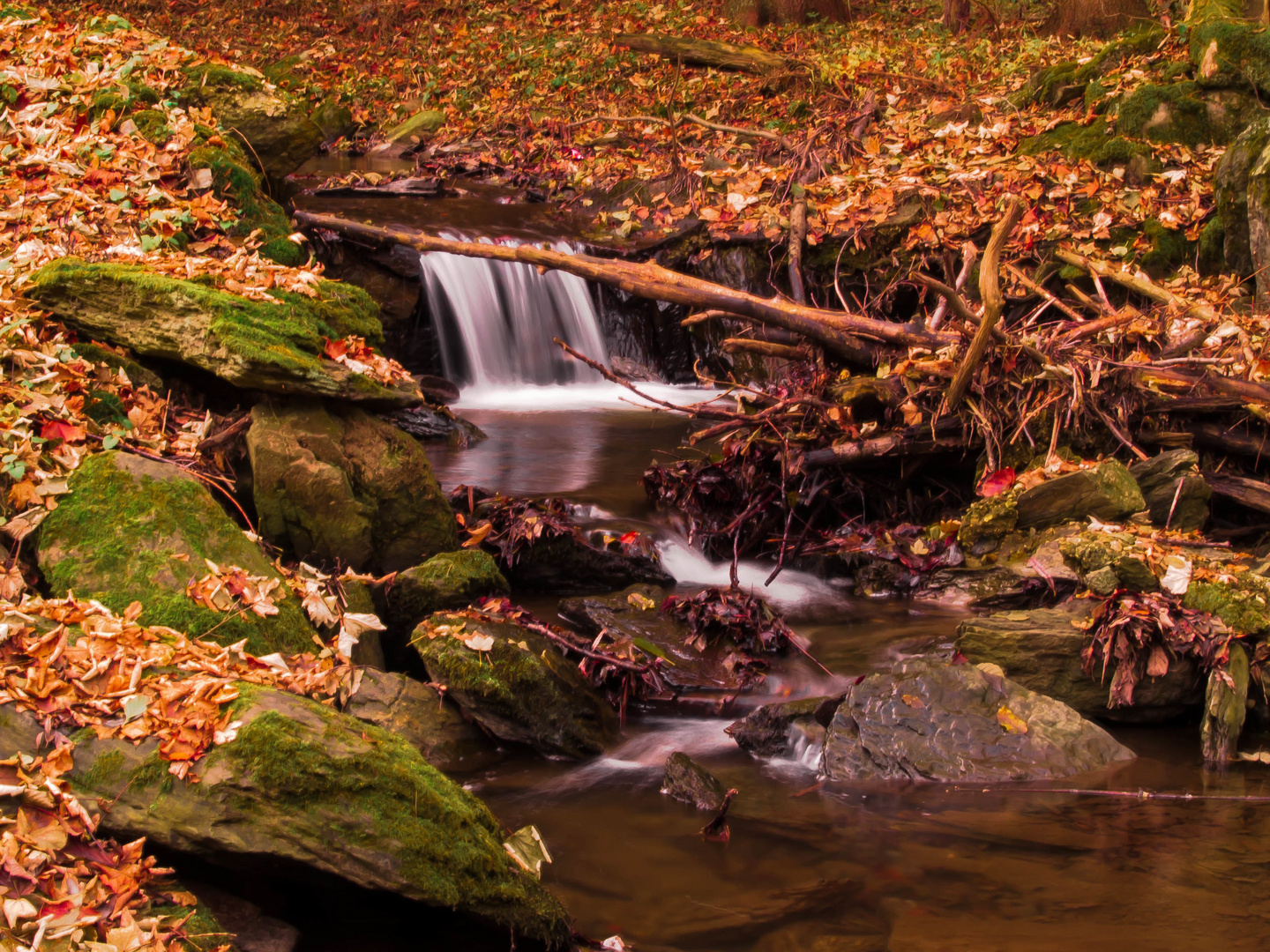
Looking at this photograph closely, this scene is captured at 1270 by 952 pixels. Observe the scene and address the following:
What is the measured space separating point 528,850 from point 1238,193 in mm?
6378

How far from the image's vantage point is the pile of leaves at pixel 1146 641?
14.5 ft

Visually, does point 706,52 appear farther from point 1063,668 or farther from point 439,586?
point 1063,668

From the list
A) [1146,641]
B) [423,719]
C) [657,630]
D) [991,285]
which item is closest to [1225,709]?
[1146,641]

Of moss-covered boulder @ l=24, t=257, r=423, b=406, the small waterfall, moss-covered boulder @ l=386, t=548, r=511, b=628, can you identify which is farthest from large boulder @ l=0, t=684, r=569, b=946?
the small waterfall

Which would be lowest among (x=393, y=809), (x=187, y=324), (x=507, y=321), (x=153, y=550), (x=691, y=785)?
(x=691, y=785)

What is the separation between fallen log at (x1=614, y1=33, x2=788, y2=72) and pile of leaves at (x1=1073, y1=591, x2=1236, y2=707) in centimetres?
1181

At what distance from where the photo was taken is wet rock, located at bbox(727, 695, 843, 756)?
14.7 ft

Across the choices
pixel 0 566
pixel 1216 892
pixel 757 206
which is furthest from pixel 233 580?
pixel 757 206

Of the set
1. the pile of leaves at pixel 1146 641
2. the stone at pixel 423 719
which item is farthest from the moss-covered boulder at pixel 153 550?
the pile of leaves at pixel 1146 641

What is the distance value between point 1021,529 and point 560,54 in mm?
13796

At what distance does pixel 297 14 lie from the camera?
66.2ft

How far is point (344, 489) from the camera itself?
5.26 meters

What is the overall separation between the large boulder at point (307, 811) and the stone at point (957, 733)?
177 centimetres

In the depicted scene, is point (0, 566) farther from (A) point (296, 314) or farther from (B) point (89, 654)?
(A) point (296, 314)
